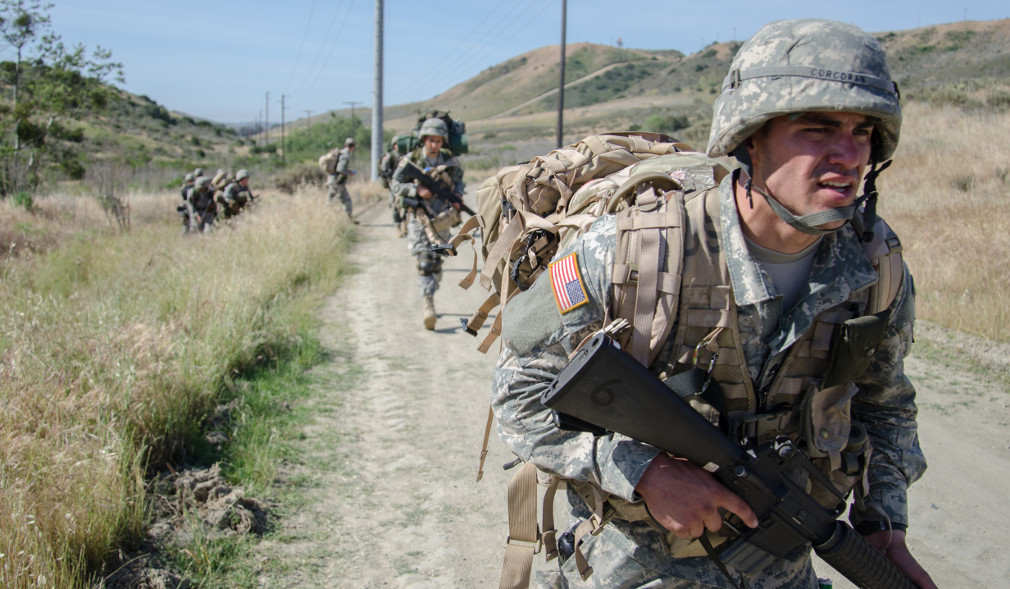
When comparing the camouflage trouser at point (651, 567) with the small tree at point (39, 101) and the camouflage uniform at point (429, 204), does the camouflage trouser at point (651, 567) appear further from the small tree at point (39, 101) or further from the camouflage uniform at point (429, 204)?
the small tree at point (39, 101)

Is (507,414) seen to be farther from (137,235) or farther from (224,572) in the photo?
(137,235)

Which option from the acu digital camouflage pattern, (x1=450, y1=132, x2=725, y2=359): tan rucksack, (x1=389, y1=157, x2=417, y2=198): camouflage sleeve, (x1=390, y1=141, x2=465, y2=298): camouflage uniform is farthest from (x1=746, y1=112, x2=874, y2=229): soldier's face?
(x1=389, y1=157, x2=417, y2=198): camouflage sleeve

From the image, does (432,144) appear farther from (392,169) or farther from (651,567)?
(651,567)

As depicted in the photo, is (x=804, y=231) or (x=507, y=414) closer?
(x=804, y=231)

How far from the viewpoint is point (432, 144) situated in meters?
7.33

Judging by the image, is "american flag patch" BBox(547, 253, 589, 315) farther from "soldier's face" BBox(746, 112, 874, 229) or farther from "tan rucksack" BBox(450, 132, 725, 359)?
"soldier's face" BBox(746, 112, 874, 229)

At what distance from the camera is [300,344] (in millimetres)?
5871

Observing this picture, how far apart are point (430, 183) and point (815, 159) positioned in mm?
5899

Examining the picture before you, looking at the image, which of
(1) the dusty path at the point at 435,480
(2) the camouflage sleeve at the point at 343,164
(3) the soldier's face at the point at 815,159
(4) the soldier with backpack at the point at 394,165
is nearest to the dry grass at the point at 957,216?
(1) the dusty path at the point at 435,480

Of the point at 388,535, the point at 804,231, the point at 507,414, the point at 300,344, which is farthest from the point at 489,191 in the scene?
the point at 300,344

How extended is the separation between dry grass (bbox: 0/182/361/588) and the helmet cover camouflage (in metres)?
2.42

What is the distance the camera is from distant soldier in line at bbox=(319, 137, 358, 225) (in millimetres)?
15422

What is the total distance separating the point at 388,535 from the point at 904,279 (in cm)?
248

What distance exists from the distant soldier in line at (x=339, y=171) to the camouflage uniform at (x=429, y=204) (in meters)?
8.24
